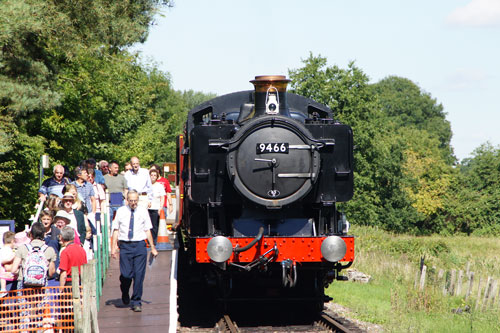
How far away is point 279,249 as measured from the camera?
31.7 feet

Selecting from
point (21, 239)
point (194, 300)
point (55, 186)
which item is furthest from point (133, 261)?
point (194, 300)

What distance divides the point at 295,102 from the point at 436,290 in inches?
235

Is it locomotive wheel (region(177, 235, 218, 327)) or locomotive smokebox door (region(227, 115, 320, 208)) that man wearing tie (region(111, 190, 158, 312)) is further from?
locomotive wheel (region(177, 235, 218, 327))

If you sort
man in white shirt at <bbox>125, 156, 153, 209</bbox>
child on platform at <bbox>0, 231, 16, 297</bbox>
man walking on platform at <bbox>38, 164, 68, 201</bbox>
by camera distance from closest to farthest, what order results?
child on platform at <bbox>0, 231, 16, 297</bbox>
man walking on platform at <bbox>38, 164, 68, 201</bbox>
man in white shirt at <bbox>125, 156, 153, 209</bbox>

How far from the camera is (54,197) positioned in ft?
30.5

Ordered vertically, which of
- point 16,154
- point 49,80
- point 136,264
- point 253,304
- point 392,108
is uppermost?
point 392,108

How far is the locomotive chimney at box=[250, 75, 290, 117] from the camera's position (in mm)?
9984

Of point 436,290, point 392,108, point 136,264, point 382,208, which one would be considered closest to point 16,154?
point 136,264

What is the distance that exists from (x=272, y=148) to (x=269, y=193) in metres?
0.64

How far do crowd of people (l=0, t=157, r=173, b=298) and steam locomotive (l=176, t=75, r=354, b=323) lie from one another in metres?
0.98

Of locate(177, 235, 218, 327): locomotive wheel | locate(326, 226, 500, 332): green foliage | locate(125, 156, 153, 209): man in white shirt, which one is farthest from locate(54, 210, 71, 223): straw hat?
locate(326, 226, 500, 332): green foliage

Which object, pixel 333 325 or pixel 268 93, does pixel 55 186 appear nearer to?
pixel 268 93

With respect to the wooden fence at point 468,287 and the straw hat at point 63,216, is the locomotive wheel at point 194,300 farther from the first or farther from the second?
the wooden fence at point 468,287

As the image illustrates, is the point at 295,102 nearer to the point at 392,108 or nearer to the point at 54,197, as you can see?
the point at 54,197
